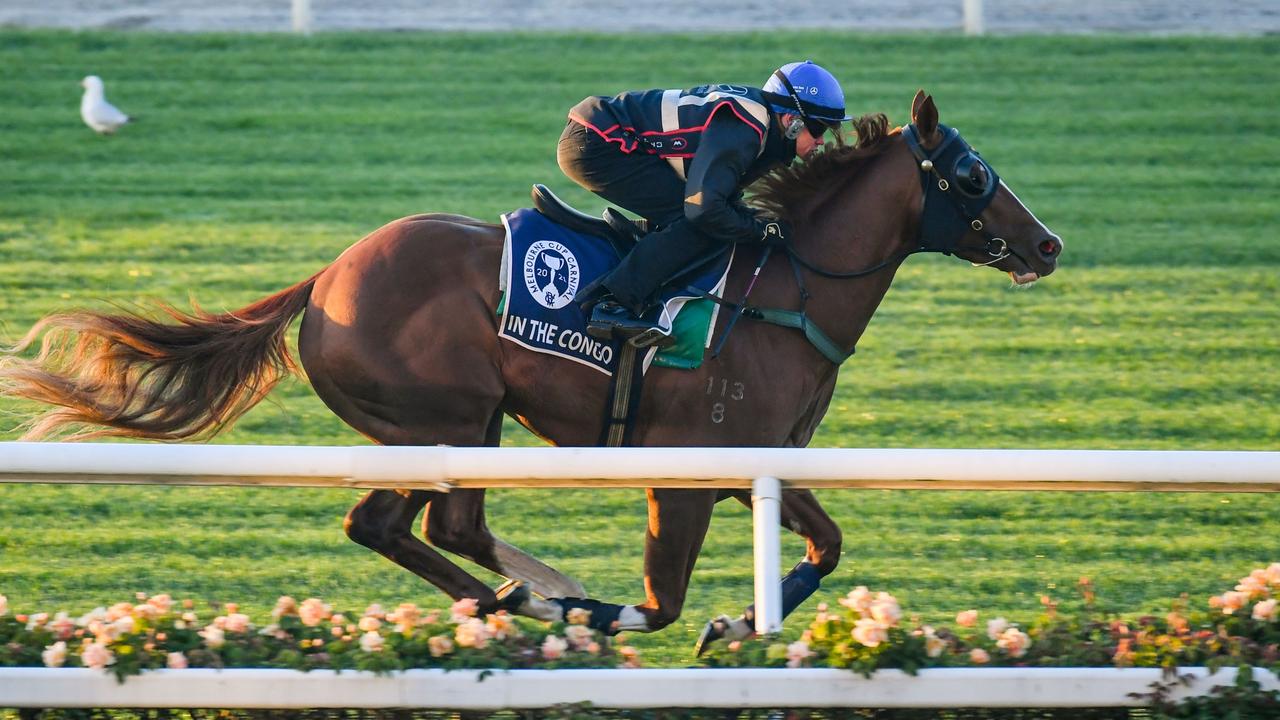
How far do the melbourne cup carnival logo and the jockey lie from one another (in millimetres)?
57

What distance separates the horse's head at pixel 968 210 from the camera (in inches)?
184

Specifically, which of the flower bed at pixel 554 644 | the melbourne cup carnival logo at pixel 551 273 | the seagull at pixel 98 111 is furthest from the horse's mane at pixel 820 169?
the seagull at pixel 98 111

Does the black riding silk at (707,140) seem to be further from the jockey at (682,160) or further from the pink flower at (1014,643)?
the pink flower at (1014,643)

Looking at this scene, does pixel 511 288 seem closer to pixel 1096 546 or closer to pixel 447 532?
pixel 447 532

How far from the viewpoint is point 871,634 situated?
9.55ft

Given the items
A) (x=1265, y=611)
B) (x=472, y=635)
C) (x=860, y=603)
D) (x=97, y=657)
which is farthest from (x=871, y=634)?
(x=97, y=657)

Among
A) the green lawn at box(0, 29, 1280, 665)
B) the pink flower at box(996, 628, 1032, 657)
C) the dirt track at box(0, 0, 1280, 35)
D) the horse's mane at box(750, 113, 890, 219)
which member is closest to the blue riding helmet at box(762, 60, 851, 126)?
the horse's mane at box(750, 113, 890, 219)

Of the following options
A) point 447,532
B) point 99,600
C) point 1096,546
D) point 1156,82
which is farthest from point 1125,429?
point 1156,82

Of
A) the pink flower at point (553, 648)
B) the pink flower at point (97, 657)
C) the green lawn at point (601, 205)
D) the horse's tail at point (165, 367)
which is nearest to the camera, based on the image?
the pink flower at point (97, 657)

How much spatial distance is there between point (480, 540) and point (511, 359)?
574 mm

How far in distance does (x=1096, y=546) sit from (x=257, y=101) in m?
7.78

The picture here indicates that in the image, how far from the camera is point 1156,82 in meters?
12.1

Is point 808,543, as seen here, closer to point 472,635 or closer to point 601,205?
point 472,635

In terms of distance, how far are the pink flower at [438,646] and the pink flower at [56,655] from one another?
675 mm
